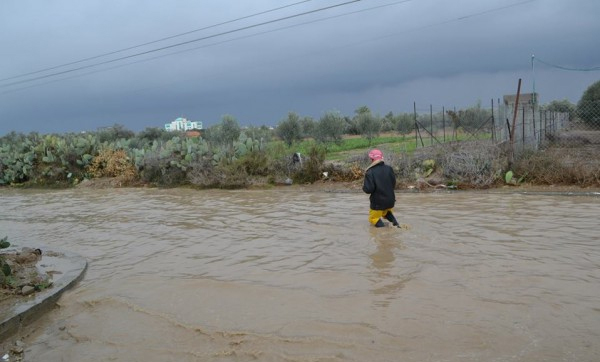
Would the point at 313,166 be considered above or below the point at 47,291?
above

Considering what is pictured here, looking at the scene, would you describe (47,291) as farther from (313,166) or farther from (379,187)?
(313,166)

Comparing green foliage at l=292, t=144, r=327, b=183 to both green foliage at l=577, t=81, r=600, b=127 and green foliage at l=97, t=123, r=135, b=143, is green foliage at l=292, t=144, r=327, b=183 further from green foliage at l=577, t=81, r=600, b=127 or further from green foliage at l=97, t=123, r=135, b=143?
green foliage at l=97, t=123, r=135, b=143

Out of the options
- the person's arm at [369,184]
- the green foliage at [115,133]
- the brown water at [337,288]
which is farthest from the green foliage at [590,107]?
the green foliage at [115,133]

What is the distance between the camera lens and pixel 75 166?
23750mm

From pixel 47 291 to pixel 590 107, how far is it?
3286 centimetres

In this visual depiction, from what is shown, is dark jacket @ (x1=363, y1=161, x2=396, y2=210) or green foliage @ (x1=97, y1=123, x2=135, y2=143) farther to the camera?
green foliage @ (x1=97, y1=123, x2=135, y2=143)

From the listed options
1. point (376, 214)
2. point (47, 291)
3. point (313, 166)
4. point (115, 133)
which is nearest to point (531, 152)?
point (313, 166)

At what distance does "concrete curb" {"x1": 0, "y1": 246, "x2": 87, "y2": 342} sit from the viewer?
5.39 meters

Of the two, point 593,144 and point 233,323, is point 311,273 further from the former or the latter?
point 593,144

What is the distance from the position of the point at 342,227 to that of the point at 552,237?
12.7ft

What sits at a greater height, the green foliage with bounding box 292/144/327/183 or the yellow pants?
the green foliage with bounding box 292/144/327/183

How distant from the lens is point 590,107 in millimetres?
30391

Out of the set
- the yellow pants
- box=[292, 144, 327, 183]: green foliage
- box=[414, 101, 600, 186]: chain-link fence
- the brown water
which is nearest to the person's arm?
the yellow pants

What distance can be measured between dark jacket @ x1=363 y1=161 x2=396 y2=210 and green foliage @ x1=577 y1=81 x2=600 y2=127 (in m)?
17.8
